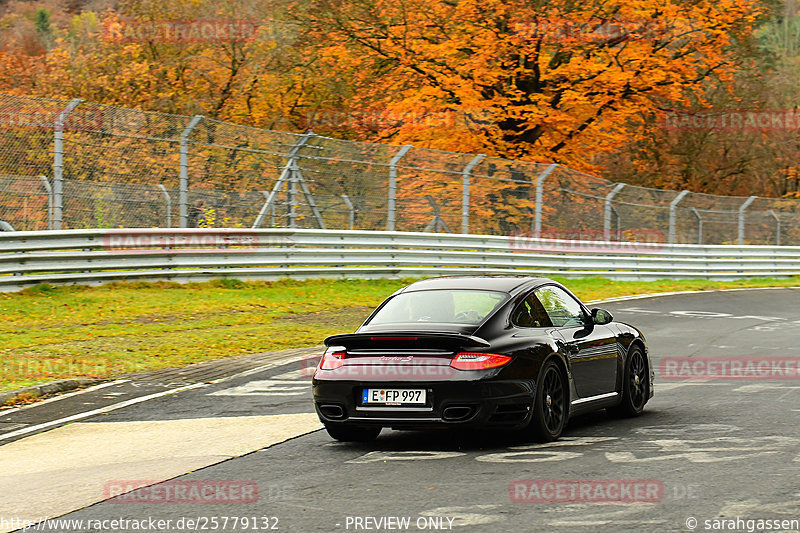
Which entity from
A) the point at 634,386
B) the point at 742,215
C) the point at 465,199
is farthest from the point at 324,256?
the point at 742,215

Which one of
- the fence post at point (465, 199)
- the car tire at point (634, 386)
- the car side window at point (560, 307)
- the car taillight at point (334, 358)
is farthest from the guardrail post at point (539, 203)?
the car taillight at point (334, 358)

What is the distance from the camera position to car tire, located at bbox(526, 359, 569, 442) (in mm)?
8062

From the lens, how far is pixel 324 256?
23.1m

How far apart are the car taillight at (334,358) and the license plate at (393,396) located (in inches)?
13.2

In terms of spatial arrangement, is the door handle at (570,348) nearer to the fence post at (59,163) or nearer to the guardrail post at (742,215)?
the fence post at (59,163)

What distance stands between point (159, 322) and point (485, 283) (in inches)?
337

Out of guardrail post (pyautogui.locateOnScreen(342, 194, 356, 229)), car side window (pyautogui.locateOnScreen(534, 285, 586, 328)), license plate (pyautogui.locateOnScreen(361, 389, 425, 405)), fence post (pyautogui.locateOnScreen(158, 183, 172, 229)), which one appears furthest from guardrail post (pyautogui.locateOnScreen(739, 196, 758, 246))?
license plate (pyautogui.locateOnScreen(361, 389, 425, 405))

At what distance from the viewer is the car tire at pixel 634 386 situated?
31.5ft

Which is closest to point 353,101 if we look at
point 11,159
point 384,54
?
point 384,54

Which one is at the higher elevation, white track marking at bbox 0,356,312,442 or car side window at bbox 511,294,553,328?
car side window at bbox 511,294,553,328

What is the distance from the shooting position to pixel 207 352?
547 inches

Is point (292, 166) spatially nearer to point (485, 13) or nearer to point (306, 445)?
point (485, 13)

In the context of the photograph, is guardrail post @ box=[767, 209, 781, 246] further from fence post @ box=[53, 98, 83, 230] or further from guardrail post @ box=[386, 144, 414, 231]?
fence post @ box=[53, 98, 83, 230]

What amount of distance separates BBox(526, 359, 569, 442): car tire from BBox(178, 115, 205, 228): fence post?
13481 millimetres
